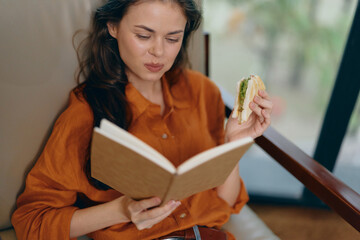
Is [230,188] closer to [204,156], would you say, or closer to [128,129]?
[128,129]

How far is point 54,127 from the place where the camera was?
34.2 inches

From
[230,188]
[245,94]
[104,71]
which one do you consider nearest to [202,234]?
[230,188]

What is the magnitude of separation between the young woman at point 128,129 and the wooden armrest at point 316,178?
114mm

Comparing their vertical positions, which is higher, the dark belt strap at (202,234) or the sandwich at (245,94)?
the sandwich at (245,94)

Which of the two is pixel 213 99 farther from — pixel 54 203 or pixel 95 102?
pixel 54 203

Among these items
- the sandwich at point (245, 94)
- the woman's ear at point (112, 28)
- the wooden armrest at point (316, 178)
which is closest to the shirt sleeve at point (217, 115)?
the wooden armrest at point (316, 178)

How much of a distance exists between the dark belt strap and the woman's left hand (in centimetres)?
29

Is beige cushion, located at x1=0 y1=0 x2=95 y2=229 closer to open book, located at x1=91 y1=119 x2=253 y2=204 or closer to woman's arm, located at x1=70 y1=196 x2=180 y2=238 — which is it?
woman's arm, located at x1=70 y1=196 x2=180 y2=238

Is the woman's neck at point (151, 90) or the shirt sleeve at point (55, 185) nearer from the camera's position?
the shirt sleeve at point (55, 185)

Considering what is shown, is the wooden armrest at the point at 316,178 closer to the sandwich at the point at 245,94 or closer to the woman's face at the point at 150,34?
the sandwich at the point at 245,94

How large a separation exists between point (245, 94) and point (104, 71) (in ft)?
1.45

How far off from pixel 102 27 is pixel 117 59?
11cm

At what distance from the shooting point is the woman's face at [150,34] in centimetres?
79

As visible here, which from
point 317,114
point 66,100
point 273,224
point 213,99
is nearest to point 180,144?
point 213,99
